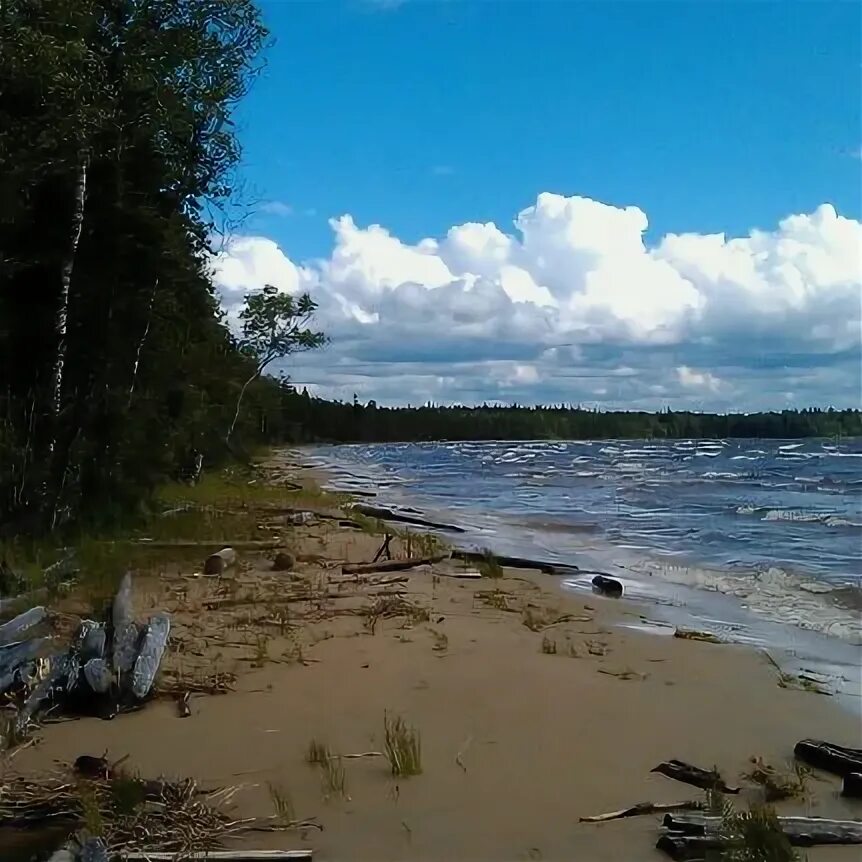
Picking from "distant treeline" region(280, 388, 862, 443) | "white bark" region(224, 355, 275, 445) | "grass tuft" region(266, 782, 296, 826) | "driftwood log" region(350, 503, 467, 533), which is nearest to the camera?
"grass tuft" region(266, 782, 296, 826)

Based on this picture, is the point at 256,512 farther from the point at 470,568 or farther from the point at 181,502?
the point at 470,568

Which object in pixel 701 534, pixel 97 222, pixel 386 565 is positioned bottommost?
pixel 701 534

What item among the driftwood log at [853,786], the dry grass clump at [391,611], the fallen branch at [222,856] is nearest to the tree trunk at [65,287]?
the dry grass clump at [391,611]

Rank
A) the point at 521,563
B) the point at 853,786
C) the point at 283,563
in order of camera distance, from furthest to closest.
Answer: the point at 521,563 → the point at 283,563 → the point at 853,786

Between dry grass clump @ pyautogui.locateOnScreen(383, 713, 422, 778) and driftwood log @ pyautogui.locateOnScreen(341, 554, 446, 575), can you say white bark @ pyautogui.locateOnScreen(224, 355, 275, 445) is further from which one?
dry grass clump @ pyautogui.locateOnScreen(383, 713, 422, 778)

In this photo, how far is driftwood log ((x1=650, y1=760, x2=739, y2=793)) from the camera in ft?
14.1

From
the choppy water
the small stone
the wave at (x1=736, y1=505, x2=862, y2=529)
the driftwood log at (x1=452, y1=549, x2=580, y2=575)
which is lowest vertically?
the choppy water

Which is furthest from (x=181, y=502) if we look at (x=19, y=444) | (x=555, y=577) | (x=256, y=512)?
(x=555, y=577)

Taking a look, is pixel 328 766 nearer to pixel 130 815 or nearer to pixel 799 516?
pixel 130 815

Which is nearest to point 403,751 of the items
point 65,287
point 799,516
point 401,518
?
point 65,287

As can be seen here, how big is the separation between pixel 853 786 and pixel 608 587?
6.80 meters

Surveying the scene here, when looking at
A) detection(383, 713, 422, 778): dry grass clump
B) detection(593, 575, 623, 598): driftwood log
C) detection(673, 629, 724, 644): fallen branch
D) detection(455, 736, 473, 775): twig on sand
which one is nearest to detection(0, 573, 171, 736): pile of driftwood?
detection(383, 713, 422, 778): dry grass clump

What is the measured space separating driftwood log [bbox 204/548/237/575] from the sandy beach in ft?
4.51

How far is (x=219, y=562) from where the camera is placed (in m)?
10.5
